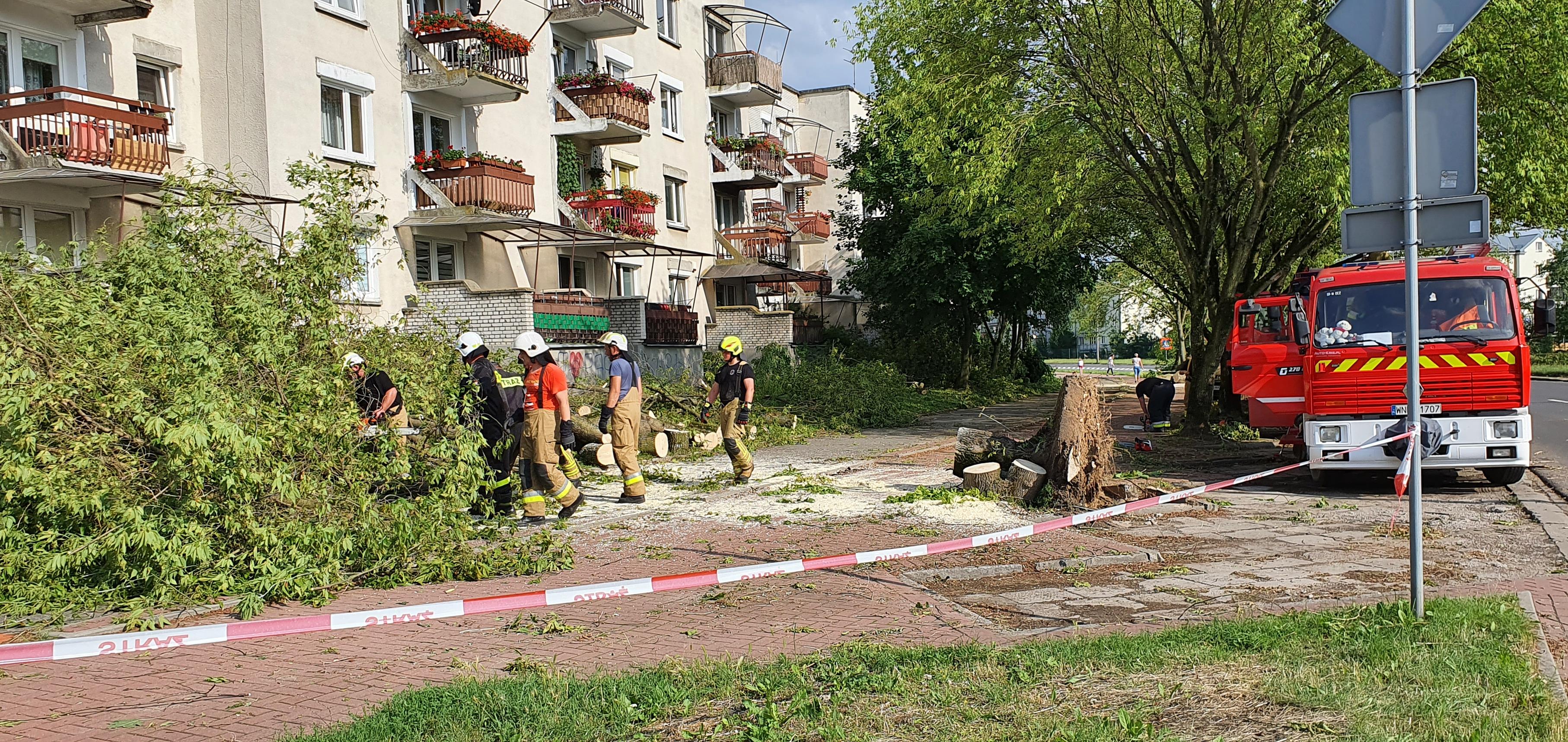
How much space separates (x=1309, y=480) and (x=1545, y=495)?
239 centimetres

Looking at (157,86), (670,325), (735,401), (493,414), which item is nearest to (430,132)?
(157,86)

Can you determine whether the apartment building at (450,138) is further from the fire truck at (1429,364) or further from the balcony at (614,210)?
the fire truck at (1429,364)

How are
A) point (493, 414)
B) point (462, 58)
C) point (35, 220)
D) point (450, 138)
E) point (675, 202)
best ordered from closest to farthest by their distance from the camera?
point (493, 414)
point (35, 220)
point (462, 58)
point (450, 138)
point (675, 202)

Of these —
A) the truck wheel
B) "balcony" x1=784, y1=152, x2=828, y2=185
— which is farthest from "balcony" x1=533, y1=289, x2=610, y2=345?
"balcony" x1=784, y1=152, x2=828, y2=185

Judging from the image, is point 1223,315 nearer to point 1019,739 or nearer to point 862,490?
point 862,490

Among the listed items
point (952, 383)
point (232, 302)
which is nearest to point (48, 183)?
point (232, 302)

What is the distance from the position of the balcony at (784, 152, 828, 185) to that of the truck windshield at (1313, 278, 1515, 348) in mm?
30740

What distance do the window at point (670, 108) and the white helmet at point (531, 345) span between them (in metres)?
21.4

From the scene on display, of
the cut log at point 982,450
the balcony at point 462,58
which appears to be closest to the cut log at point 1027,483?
the cut log at point 982,450

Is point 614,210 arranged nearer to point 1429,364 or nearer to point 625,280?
point 625,280

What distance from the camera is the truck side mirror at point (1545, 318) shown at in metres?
12.4

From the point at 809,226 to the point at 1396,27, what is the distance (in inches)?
1401

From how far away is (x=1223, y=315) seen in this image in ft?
60.5

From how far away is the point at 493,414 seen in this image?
408 inches
